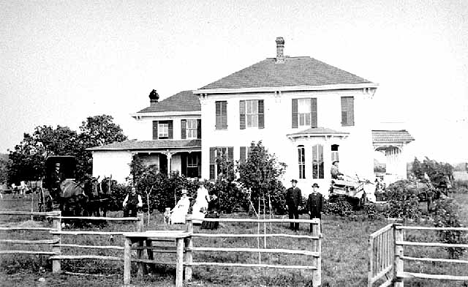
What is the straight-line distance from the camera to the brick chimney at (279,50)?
34188 mm

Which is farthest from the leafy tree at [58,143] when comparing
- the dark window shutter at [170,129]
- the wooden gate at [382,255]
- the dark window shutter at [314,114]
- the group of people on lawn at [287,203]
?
the wooden gate at [382,255]

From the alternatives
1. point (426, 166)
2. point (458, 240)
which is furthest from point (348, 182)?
point (426, 166)

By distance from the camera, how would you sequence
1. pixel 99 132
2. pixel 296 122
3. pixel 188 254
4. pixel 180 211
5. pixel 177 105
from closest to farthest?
1. pixel 188 254
2. pixel 180 211
3. pixel 296 122
4. pixel 177 105
5. pixel 99 132

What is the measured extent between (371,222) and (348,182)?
12.4 feet

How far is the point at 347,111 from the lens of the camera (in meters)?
30.2

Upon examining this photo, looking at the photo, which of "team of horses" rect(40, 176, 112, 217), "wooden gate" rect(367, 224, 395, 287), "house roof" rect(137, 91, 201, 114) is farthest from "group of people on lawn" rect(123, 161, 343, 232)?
"house roof" rect(137, 91, 201, 114)

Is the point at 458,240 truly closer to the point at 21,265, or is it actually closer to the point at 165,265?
the point at 165,265

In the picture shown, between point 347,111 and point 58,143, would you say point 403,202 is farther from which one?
point 58,143

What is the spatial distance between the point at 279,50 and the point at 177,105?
295 inches

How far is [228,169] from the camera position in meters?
26.5

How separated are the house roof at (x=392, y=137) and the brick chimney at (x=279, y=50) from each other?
7031 mm

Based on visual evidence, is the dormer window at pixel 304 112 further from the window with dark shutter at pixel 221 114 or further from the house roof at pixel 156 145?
the house roof at pixel 156 145

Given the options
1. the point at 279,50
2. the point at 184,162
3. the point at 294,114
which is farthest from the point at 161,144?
the point at 279,50

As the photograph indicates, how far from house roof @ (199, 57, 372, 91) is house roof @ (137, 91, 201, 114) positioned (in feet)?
15.9
